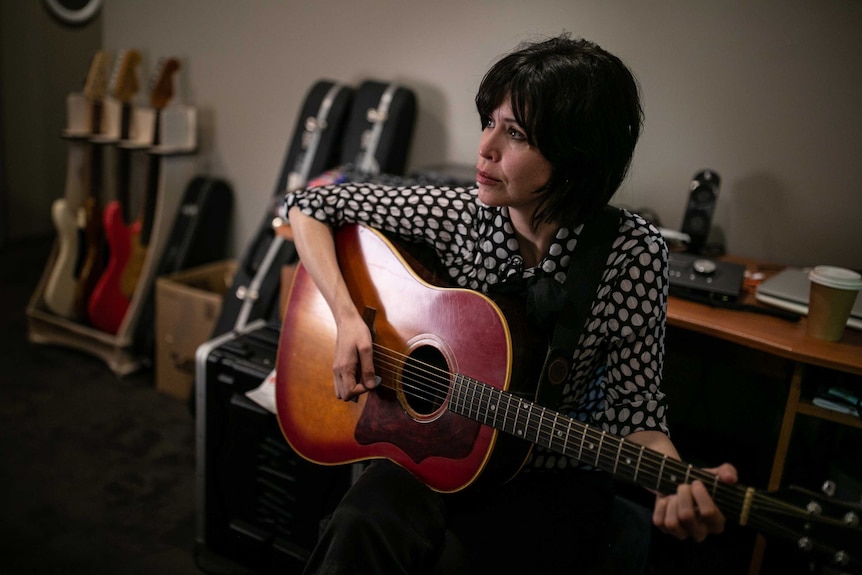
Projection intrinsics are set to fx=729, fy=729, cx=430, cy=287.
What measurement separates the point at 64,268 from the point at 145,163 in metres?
0.51

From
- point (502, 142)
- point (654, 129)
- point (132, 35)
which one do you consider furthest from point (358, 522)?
point (132, 35)

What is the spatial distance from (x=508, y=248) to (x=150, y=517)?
1337mm

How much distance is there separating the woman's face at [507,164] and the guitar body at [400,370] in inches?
7.0

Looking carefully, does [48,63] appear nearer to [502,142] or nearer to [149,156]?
[149,156]

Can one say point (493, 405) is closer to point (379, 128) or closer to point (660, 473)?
point (660, 473)

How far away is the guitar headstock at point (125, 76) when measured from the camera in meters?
2.90

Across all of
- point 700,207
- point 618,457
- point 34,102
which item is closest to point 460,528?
point 618,457

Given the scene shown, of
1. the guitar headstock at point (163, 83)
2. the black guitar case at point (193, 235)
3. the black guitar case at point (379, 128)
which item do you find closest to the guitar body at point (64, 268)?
the black guitar case at point (193, 235)

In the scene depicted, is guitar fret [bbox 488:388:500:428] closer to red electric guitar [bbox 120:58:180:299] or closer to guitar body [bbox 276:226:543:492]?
guitar body [bbox 276:226:543:492]

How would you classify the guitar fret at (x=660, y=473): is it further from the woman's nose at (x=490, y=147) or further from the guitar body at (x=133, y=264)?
the guitar body at (x=133, y=264)

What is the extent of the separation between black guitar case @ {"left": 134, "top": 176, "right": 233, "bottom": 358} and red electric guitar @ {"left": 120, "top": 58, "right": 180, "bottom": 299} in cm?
9

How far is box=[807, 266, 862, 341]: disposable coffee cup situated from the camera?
1.45m

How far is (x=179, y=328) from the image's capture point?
104 inches

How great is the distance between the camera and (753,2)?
1.91 m
